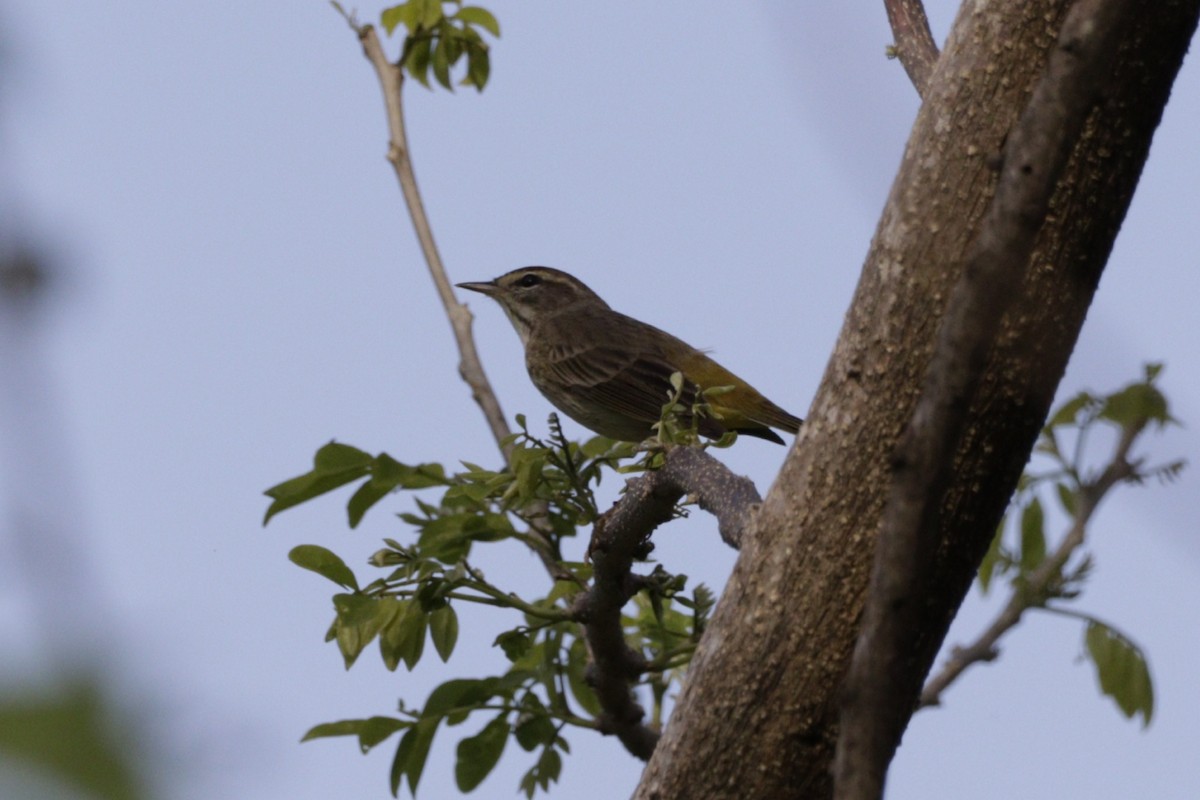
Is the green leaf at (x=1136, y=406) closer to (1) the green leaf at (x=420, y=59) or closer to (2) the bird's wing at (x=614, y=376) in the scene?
(2) the bird's wing at (x=614, y=376)

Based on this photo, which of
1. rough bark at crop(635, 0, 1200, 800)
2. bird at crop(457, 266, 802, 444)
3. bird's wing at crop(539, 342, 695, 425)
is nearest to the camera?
rough bark at crop(635, 0, 1200, 800)

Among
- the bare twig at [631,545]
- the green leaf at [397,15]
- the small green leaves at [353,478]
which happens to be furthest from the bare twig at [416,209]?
the bare twig at [631,545]

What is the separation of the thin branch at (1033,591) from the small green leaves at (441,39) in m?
2.80

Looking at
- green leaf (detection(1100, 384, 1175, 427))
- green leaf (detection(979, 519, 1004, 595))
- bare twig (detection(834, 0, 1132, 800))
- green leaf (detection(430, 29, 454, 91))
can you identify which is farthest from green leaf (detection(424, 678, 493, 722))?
green leaf (detection(430, 29, 454, 91))

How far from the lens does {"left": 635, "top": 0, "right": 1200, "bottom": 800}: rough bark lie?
264 centimetres

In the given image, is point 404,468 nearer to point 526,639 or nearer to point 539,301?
point 526,639

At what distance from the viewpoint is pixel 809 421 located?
2850 mm

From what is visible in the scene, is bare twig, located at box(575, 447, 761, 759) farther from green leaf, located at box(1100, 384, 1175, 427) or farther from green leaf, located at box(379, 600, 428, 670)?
green leaf, located at box(1100, 384, 1175, 427)

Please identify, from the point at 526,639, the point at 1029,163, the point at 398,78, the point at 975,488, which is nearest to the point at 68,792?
the point at 1029,163

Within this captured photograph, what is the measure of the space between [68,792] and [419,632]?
2997 millimetres

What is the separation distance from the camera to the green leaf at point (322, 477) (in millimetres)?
3998

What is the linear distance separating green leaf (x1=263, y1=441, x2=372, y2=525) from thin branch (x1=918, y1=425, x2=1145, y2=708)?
6.29ft

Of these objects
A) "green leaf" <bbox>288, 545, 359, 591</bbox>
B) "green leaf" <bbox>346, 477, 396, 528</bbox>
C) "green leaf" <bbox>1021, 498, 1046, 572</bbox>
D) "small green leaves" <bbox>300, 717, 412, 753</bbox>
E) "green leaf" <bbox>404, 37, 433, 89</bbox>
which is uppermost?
"green leaf" <bbox>404, 37, 433, 89</bbox>

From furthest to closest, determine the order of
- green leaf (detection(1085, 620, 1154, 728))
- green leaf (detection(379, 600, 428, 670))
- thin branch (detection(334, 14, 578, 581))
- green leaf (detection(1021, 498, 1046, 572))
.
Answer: thin branch (detection(334, 14, 578, 581)) → green leaf (detection(1021, 498, 1046, 572)) → green leaf (detection(1085, 620, 1154, 728)) → green leaf (detection(379, 600, 428, 670))
